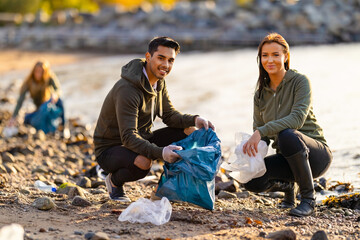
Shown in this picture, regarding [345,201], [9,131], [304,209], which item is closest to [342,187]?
[345,201]

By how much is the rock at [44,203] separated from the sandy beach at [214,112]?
5 centimetres

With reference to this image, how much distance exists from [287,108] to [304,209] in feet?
2.45

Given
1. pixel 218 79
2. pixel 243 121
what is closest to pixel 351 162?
pixel 243 121

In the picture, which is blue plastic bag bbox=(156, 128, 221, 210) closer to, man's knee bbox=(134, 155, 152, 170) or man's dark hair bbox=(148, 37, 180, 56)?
man's knee bbox=(134, 155, 152, 170)

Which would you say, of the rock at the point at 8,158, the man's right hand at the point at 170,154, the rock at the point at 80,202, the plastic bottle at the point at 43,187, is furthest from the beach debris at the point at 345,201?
the rock at the point at 8,158

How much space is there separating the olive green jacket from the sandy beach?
2.06 ft

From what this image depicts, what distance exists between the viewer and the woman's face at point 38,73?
324 inches

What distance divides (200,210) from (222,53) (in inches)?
740

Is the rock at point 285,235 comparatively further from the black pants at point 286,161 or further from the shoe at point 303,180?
the black pants at point 286,161

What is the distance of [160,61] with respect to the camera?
14.6ft

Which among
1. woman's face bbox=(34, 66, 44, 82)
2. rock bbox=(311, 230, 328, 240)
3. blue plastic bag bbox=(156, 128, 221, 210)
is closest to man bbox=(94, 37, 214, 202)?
blue plastic bag bbox=(156, 128, 221, 210)

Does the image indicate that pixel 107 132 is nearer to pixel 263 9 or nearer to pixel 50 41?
pixel 50 41

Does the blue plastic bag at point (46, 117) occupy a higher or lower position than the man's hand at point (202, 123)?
lower

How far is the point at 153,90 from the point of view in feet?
14.8
